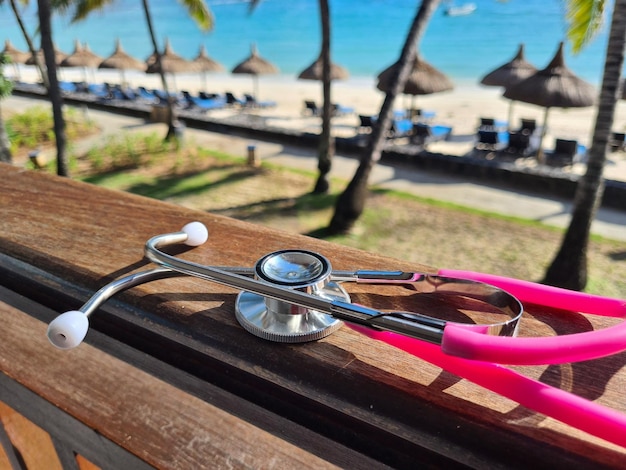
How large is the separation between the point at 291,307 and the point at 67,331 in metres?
0.29

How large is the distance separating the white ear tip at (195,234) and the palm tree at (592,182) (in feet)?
18.1

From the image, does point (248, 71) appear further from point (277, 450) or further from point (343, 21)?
point (343, 21)

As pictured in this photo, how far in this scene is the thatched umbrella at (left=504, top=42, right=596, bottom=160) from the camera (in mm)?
9938

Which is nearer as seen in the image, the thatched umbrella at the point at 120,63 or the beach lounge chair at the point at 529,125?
the beach lounge chair at the point at 529,125

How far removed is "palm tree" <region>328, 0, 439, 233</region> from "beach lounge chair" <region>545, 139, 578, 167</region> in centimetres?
662

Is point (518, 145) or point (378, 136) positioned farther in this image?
point (518, 145)

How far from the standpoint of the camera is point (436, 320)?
52cm

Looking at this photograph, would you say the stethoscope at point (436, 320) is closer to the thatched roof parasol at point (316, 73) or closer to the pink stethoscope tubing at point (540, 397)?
the pink stethoscope tubing at point (540, 397)

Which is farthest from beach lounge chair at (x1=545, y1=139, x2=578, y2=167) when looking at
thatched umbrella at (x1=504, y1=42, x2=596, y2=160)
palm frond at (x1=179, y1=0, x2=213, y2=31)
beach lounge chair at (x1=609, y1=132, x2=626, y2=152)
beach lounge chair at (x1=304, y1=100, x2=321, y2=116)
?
palm frond at (x1=179, y1=0, x2=213, y2=31)

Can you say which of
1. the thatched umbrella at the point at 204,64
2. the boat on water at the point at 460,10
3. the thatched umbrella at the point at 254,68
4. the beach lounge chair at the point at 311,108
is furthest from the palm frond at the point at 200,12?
the boat on water at the point at 460,10

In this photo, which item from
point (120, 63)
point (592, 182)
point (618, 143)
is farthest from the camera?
point (120, 63)

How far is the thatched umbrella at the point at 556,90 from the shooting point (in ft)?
32.6

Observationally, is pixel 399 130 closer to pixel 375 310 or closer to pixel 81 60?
pixel 375 310

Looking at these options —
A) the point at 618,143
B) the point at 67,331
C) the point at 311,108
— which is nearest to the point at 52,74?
the point at 67,331
